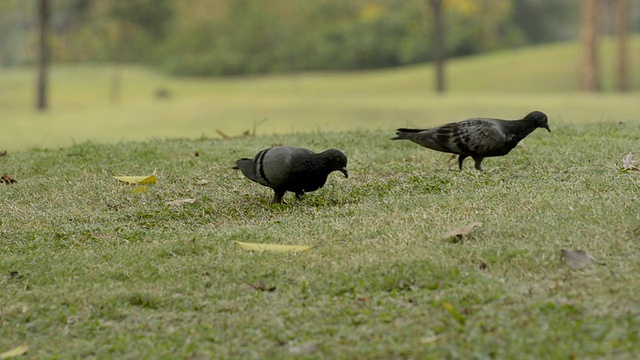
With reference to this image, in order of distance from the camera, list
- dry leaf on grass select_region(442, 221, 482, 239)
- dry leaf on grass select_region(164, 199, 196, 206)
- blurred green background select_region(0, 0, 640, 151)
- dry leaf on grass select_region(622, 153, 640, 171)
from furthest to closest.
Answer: blurred green background select_region(0, 0, 640, 151)
dry leaf on grass select_region(622, 153, 640, 171)
dry leaf on grass select_region(164, 199, 196, 206)
dry leaf on grass select_region(442, 221, 482, 239)

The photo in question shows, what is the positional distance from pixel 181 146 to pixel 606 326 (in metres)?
6.15

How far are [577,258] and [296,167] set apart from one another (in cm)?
210

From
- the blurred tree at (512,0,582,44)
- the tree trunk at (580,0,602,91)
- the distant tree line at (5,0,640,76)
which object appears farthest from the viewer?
the blurred tree at (512,0,582,44)

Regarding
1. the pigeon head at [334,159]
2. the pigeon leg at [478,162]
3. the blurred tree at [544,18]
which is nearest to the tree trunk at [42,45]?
the pigeon leg at [478,162]

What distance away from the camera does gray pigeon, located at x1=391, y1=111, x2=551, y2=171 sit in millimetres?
6531

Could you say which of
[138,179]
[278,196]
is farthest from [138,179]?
[278,196]

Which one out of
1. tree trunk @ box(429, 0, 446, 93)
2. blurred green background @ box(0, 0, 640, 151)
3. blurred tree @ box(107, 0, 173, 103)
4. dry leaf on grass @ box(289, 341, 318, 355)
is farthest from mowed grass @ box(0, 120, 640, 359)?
blurred tree @ box(107, 0, 173, 103)

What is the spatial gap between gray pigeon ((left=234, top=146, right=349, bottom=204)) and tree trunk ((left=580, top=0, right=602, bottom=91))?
24.9m

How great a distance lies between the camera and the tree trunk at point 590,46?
28.9 meters

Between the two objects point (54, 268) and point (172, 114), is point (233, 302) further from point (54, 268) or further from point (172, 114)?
point (172, 114)

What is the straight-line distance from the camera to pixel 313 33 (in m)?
49.9

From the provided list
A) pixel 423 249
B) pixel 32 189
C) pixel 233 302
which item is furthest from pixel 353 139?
pixel 233 302

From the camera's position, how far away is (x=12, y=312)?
4195mm

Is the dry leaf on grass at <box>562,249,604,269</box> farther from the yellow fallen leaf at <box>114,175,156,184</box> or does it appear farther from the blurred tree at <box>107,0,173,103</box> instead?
the blurred tree at <box>107,0,173,103</box>
